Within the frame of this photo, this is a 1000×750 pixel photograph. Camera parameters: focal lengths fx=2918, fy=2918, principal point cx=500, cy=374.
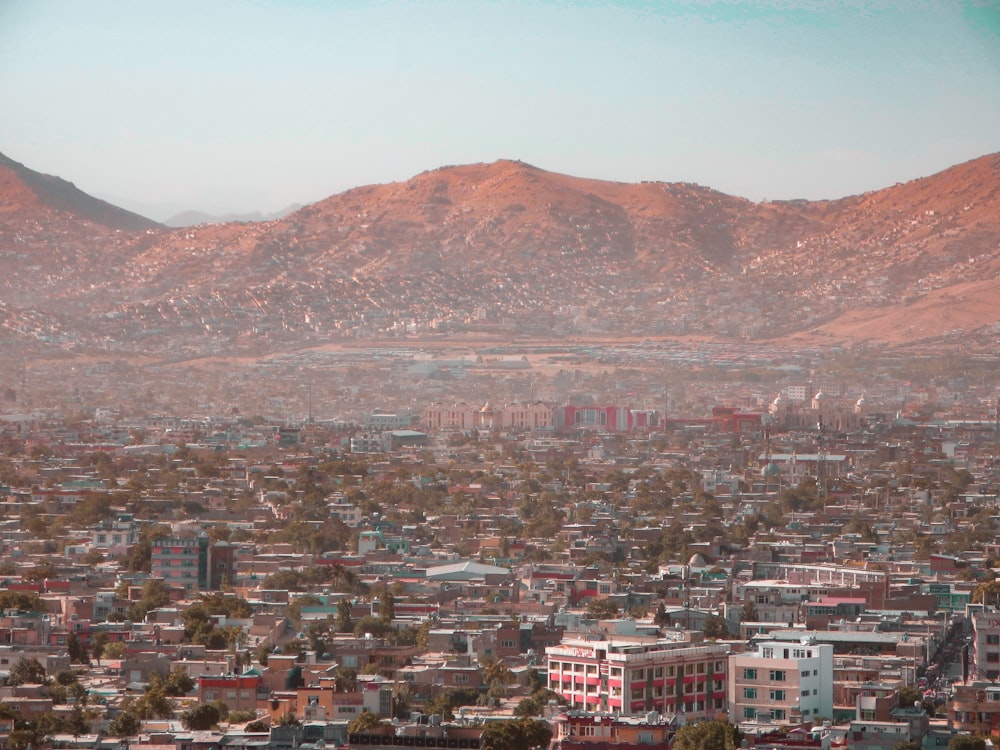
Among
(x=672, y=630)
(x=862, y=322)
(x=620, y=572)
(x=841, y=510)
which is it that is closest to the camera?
(x=672, y=630)

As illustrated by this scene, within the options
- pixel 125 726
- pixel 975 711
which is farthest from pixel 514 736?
pixel 975 711

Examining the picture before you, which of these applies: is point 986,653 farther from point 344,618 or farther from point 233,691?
point 344,618

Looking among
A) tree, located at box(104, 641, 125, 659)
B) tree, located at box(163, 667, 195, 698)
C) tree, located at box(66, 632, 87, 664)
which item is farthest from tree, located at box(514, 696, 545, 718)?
tree, located at box(104, 641, 125, 659)

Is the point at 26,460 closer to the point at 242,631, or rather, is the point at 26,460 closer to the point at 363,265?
the point at 242,631

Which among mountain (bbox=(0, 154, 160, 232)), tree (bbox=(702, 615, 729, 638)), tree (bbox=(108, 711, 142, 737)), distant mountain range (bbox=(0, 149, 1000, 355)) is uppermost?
mountain (bbox=(0, 154, 160, 232))

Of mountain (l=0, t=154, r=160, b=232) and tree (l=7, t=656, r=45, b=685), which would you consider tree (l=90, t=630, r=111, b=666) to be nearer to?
tree (l=7, t=656, r=45, b=685)

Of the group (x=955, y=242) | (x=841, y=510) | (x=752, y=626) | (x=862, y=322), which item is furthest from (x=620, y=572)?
(x=955, y=242)
